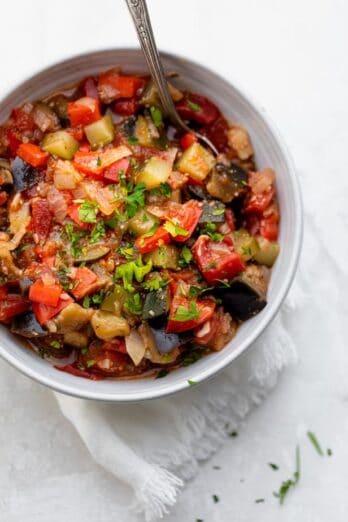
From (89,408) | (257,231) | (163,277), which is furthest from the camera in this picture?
(89,408)

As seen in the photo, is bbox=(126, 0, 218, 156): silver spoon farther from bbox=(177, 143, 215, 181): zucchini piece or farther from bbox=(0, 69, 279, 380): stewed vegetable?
bbox=(177, 143, 215, 181): zucchini piece

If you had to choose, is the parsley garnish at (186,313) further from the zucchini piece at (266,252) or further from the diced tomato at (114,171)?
the diced tomato at (114,171)

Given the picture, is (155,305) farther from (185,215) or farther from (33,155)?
(33,155)

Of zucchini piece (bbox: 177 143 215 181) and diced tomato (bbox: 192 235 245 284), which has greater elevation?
zucchini piece (bbox: 177 143 215 181)

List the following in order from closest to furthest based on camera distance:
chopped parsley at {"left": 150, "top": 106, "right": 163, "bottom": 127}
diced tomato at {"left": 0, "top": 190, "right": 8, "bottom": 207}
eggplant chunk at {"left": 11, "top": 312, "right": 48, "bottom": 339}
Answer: eggplant chunk at {"left": 11, "top": 312, "right": 48, "bottom": 339} → diced tomato at {"left": 0, "top": 190, "right": 8, "bottom": 207} → chopped parsley at {"left": 150, "top": 106, "right": 163, "bottom": 127}

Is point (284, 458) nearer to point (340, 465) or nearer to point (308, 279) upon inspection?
point (340, 465)

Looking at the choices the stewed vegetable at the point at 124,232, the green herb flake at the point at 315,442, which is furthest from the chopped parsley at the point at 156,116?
the green herb flake at the point at 315,442

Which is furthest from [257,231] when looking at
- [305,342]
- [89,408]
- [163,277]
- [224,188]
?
[89,408]

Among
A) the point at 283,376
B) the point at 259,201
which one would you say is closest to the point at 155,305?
the point at 259,201

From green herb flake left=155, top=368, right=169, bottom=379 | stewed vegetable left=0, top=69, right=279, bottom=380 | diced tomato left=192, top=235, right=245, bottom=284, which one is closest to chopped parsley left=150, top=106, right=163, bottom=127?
stewed vegetable left=0, top=69, right=279, bottom=380
